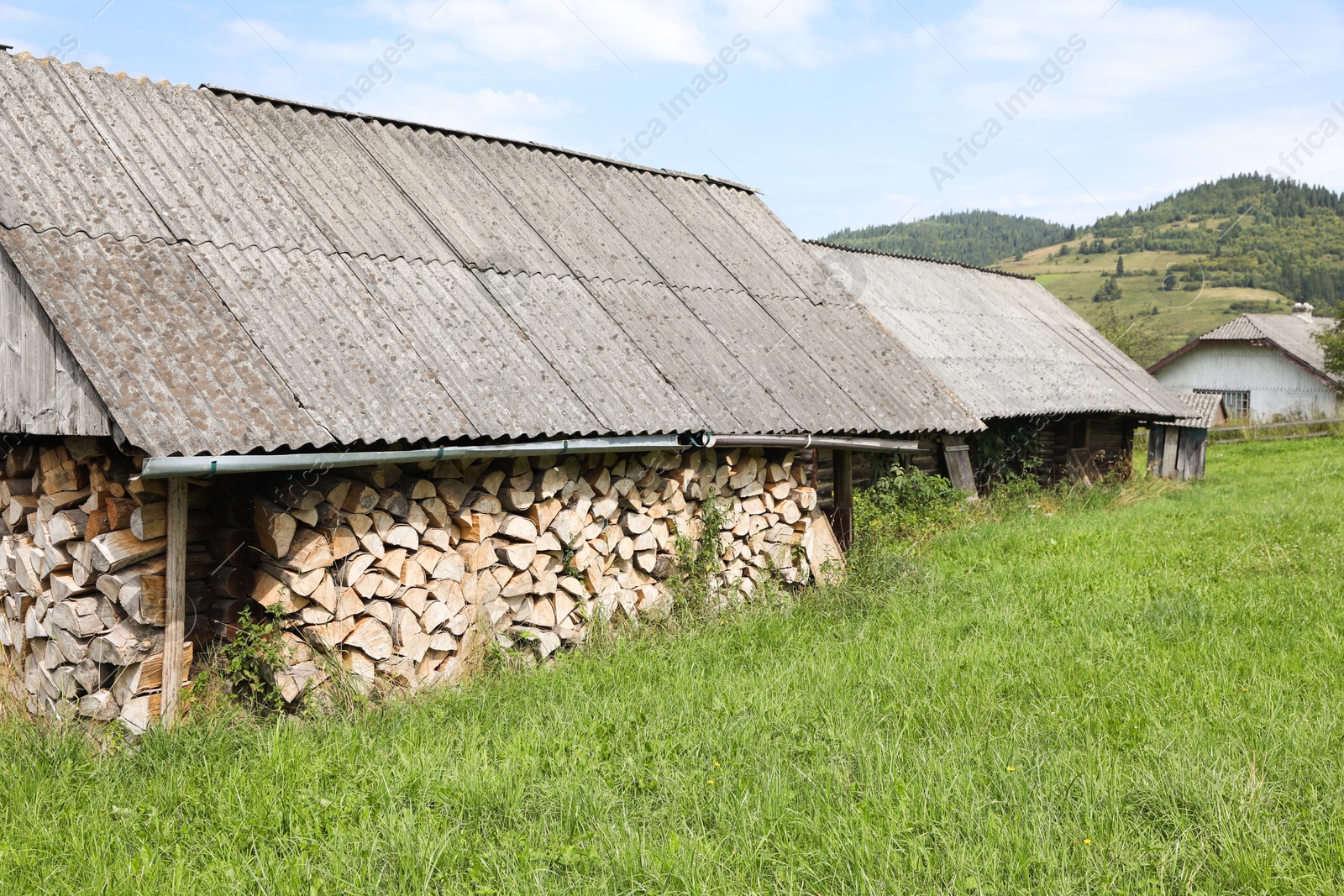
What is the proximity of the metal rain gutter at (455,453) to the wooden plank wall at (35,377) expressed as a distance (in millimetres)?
386

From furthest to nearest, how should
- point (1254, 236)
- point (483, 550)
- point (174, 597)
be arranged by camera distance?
point (1254, 236)
point (483, 550)
point (174, 597)

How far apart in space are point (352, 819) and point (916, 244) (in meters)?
86.3

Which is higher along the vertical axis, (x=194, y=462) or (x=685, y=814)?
(x=194, y=462)

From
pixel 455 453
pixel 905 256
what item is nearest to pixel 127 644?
pixel 455 453

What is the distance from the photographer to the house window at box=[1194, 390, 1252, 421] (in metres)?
38.6

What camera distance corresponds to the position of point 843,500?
8.42 m

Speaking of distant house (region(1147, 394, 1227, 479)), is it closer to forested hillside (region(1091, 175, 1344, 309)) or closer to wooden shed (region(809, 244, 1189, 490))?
wooden shed (region(809, 244, 1189, 490))

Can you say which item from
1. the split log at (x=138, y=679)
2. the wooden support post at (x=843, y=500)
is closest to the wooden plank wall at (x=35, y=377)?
the split log at (x=138, y=679)

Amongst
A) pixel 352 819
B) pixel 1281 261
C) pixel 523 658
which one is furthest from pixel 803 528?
pixel 1281 261

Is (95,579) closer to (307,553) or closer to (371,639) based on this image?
(307,553)

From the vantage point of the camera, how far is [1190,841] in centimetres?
339

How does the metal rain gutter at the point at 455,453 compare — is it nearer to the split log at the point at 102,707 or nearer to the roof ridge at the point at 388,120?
the split log at the point at 102,707

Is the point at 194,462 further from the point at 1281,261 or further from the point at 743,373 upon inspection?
the point at 1281,261

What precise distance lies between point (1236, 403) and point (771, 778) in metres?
42.8
